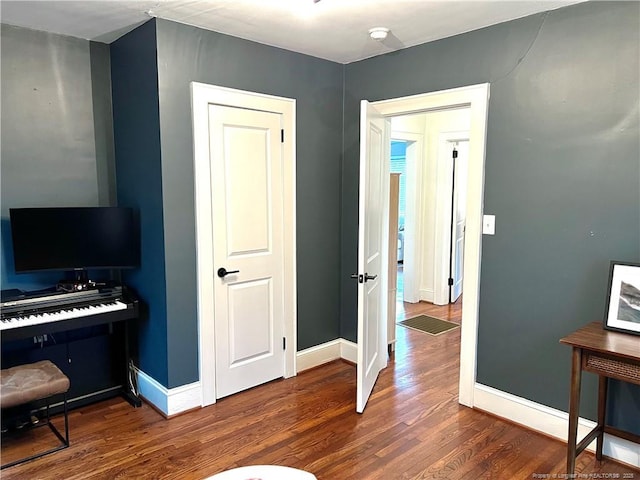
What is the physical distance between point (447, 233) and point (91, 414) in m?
4.19

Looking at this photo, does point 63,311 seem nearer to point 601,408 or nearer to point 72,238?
point 72,238

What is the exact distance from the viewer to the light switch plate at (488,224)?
2795 mm

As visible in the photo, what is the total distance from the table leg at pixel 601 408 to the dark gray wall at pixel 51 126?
325cm

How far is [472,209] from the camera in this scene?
2.87 meters

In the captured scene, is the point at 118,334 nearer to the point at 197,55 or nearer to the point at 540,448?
the point at 197,55

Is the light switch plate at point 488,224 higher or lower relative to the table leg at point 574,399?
higher

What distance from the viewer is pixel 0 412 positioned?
2660 millimetres

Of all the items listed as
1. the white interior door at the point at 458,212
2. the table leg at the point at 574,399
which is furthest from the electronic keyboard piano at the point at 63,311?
the white interior door at the point at 458,212

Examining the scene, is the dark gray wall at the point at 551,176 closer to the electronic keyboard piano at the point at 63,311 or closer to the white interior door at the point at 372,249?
the white interior door at the point at 372,249

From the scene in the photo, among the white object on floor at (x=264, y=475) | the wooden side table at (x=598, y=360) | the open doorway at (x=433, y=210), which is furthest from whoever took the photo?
the open doorway at (x=433, y=210)

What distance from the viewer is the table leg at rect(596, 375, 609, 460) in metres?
2.32

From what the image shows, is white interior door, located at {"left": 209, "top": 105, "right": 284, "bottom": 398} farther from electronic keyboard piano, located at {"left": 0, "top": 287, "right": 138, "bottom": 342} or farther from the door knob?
electronic keyboard piano, located at {"left": 0, "top": 287, "right": 138, "bottom": 342}

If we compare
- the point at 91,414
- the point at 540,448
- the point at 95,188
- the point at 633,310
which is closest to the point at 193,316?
the point at 91,414

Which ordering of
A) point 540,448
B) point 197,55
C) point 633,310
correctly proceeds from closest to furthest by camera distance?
point 633,310 → point 540,448 → point 197,55
